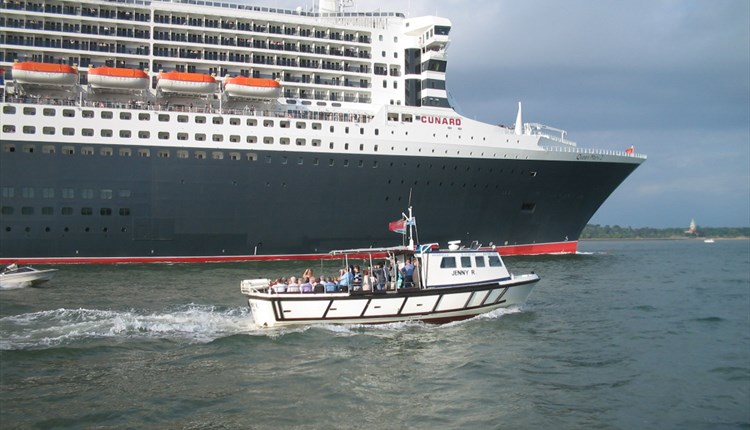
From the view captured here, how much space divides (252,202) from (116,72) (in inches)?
387

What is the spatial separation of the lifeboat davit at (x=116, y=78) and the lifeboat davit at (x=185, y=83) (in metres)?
1.08

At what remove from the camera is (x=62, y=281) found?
24.5m

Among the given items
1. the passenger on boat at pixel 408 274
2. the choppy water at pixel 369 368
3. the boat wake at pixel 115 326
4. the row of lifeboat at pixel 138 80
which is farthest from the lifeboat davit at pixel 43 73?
the passenger on boat at pixel 408 274

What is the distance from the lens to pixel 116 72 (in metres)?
30.9

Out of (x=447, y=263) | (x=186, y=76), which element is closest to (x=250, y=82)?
(x=186, y=76)

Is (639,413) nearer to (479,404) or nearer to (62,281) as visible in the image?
(479,404)

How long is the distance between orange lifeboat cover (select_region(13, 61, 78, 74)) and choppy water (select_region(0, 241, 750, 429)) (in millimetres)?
14818

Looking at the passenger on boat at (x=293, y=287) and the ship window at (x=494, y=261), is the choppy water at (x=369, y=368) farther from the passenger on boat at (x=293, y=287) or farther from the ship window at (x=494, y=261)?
the ship window at (x=494, y=261)

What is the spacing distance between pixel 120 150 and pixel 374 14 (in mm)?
19154

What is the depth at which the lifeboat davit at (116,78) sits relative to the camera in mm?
30625

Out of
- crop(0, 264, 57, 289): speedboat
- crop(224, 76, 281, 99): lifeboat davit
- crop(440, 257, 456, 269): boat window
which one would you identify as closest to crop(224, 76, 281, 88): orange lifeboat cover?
crop(224, 76, 281, 99): lifeboat davit

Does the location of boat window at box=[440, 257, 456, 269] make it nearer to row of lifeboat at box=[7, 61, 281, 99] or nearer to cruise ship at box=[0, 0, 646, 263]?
cruise ship at box=[0, 0, 646, 263]

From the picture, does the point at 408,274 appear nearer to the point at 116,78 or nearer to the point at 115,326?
the point at 115,326

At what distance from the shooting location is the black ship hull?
96.6 ft
